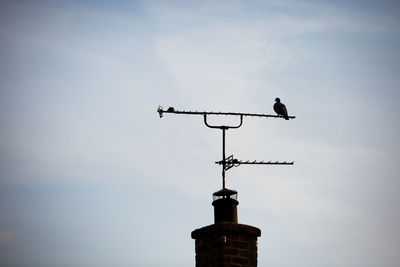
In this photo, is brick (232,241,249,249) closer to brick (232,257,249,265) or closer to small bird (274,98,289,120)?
brick (232,257,249,265)

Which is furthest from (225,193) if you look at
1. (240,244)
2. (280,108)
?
(280,108)

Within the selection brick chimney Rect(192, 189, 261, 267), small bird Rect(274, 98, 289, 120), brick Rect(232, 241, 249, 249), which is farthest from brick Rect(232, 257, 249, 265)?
small bird Rect(274, 98, 289, 120)

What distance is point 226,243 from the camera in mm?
6480

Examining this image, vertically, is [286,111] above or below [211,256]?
above

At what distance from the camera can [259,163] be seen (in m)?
7.83

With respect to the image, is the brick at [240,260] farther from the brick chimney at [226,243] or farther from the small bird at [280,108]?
the small bird at [280,108]

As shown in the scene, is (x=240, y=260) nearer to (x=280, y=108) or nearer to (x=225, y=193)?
(x=225, y=193)

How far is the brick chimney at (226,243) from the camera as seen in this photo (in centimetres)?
645

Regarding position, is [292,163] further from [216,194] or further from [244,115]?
[216,194]

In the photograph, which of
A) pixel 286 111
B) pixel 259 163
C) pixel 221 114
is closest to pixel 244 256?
pixel 259 163

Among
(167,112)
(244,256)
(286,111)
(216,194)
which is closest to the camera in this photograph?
(244,256)

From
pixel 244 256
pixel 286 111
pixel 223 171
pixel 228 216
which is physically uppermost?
pixel 286 111

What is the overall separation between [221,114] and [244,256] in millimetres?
2170

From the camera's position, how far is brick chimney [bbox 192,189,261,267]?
645 centimetres
